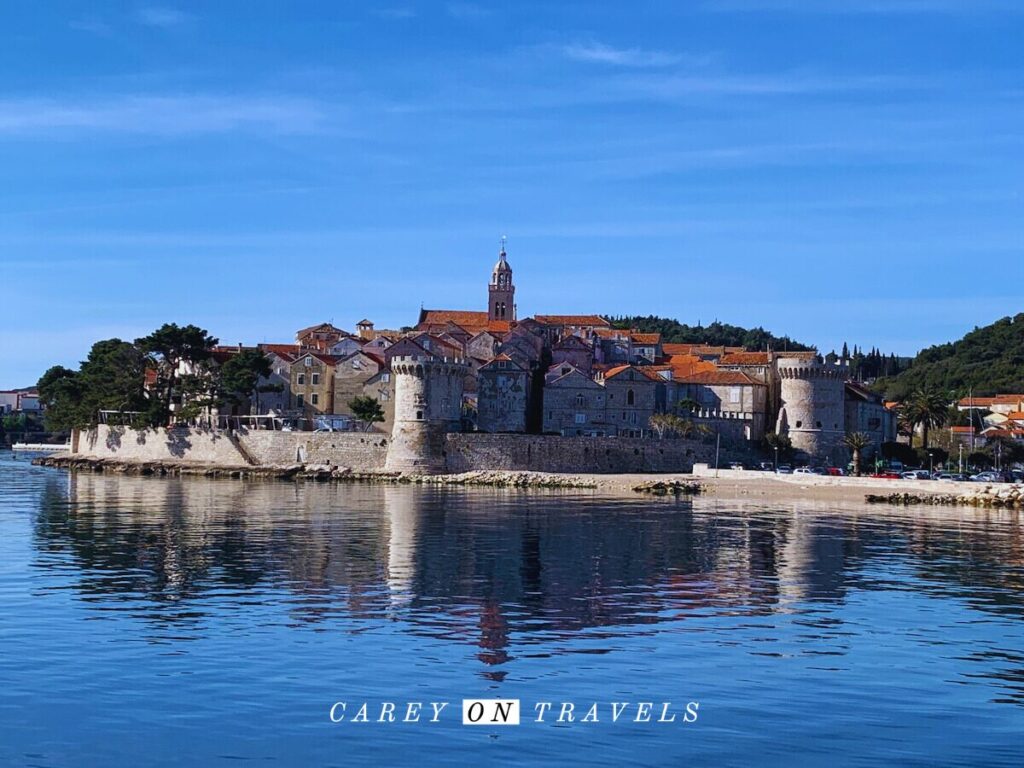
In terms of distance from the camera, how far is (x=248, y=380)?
7494 centimetres

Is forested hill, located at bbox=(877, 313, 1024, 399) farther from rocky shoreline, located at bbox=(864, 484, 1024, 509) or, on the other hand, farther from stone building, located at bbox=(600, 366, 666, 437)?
rocky shoreline, located at bbox=(864, 484, 1024, 509)

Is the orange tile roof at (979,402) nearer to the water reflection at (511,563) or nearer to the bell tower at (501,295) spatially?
the bell tower at (501,295)

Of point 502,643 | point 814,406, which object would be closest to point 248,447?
point 814,406

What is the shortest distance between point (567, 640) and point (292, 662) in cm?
459

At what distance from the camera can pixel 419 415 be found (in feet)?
230

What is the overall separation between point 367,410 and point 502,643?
A: 57731 mm

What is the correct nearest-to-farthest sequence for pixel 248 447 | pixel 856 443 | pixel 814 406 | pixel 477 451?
pixel 477 451, pixel 856 443, pixel 248 447, pixel 814 406

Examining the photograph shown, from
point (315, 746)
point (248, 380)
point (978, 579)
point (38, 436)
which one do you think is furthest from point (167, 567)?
point (38, 436)

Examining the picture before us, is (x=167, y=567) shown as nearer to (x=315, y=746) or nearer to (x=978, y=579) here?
(x=315, y=746)

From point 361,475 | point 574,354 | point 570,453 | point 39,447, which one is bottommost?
point 361,475

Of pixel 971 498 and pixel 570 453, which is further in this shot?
pixel 570 453

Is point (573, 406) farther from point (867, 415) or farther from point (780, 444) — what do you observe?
point (867, 415)

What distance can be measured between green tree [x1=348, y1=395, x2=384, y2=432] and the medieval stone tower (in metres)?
24.9

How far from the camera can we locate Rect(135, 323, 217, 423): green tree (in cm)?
7769
